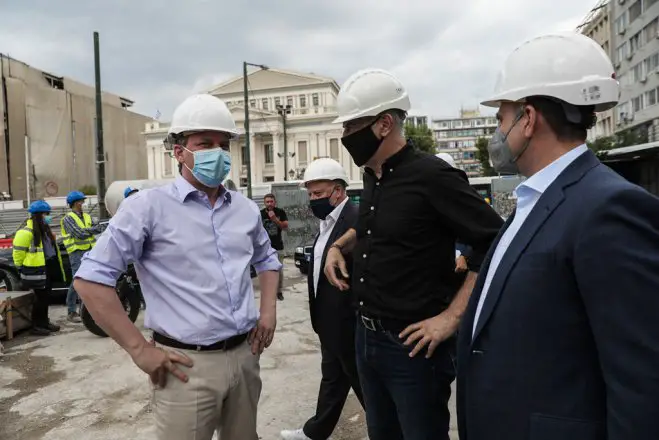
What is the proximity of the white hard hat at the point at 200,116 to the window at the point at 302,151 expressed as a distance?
62.9m

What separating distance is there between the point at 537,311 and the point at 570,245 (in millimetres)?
191

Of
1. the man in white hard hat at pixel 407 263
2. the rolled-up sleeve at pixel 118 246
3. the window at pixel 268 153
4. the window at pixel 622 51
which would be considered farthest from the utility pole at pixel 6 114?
the window at pixel 622 51

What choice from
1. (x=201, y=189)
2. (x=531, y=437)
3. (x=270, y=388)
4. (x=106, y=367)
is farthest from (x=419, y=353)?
(x=106, y=367)

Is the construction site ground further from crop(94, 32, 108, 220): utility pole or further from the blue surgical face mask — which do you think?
crop(94, 32, 108, 220): utility pole

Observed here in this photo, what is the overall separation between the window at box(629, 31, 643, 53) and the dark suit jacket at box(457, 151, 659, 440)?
1755 inches

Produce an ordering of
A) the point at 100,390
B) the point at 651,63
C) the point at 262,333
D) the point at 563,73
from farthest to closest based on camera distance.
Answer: the point at 651,63 → the point at 100,390 → the point at 262,333 → the point at 563,73

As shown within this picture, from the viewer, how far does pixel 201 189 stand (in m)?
2.46

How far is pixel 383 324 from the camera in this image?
2.27 m

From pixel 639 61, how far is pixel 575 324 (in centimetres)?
4466

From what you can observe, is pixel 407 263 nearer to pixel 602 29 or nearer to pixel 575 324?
pixel 575 324

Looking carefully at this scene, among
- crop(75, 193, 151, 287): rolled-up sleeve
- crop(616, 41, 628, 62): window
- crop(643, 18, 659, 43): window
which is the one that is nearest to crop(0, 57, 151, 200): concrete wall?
crop(75, 193, 151, 287): rolled-up sleeve

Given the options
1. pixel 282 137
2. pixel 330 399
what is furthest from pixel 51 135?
pixel 330 399

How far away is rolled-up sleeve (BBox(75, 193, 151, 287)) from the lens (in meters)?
2.04

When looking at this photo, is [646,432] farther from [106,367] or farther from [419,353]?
[106,367]
